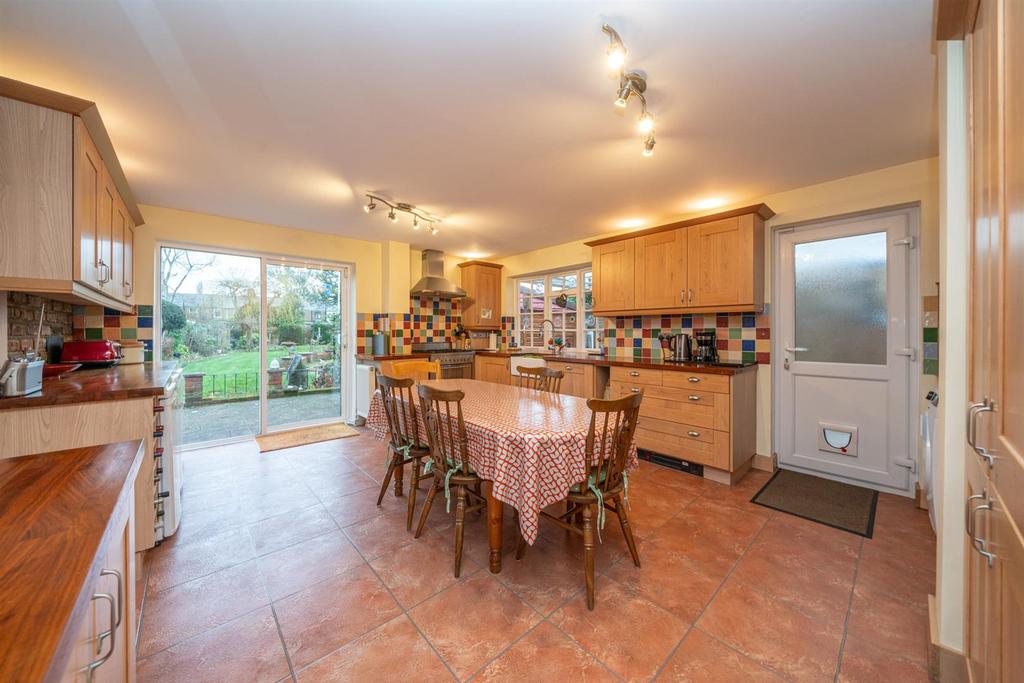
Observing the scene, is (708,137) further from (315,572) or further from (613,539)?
(315,572)

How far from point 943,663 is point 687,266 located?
2.64 m

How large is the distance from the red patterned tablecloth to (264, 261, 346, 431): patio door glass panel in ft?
10.7

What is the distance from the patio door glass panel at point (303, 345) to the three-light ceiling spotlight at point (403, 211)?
1.47 m

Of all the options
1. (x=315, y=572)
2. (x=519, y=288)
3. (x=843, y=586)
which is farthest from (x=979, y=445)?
(x=519, y=288)

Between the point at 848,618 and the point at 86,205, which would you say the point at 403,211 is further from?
the point at 848,618

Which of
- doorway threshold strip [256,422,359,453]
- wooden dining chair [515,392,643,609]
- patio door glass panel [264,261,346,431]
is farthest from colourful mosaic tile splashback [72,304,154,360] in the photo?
wooden dining chair [515,392,643,609]

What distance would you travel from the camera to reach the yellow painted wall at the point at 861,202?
2.45 meters

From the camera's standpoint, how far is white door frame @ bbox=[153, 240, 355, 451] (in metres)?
3.42

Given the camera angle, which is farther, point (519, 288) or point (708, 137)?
point (519, 288)

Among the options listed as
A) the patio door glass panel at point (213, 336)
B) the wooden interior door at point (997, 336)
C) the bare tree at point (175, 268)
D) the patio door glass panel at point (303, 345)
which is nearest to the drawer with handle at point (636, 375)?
the wooden interior door at point (997, 336)

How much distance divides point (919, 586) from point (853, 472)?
1.35 m

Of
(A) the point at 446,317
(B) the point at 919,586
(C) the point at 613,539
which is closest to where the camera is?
(B) the point at 919,586

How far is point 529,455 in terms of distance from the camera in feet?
4.89

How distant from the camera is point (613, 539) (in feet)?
6.71
